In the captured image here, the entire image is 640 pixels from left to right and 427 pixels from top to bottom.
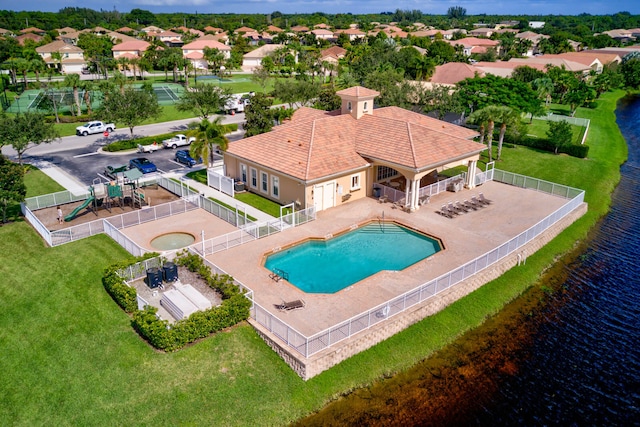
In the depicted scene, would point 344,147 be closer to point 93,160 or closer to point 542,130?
point 93,160

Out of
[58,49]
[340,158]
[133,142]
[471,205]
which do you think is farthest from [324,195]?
[58,49]

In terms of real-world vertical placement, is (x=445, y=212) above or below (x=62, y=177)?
above

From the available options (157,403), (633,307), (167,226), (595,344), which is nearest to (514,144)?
(633,307)

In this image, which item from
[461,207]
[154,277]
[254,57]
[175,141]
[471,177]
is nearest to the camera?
[154,277]

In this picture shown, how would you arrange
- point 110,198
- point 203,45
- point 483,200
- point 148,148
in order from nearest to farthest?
point 110,198
point 483,200
point 148,148
point 203,45

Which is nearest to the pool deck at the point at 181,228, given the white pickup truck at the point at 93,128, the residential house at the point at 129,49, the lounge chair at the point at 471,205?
the lounge chair at the point at 471,205

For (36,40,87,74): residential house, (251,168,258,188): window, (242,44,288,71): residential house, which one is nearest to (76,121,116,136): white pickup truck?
(251,168,258,188): window
